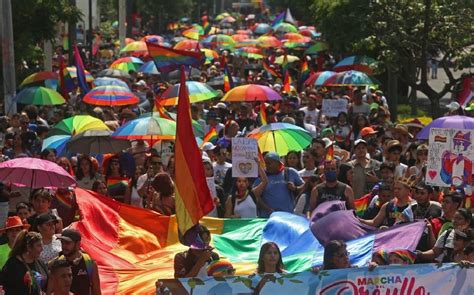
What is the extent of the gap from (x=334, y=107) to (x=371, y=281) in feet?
38.8

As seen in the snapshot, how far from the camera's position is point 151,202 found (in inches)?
527

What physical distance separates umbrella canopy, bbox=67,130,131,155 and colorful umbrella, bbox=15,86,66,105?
571 centimetres

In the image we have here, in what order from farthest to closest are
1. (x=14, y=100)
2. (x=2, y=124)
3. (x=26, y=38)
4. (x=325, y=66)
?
1. (x=325, y=66)
2. (x=26, y=38)
3. (x=14, y=100)
4. (x=2, y=124)

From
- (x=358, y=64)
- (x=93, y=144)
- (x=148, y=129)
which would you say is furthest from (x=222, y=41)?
(x=93, y=144)

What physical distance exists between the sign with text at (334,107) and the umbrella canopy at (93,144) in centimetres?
550

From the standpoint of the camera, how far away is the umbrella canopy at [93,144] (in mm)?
15484

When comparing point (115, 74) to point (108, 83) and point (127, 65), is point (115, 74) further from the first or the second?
point (108, 83)

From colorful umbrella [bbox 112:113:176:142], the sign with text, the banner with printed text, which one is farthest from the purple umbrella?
the sign with text

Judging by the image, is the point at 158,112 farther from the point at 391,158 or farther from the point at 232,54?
the point at 232,54

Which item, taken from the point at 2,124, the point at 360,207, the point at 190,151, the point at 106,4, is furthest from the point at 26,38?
the point at 106,4

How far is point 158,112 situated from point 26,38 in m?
9.76

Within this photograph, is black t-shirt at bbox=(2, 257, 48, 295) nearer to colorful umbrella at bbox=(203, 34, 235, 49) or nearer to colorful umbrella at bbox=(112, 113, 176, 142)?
colorful umbrella at bbox=(112, 113, 176, 142)

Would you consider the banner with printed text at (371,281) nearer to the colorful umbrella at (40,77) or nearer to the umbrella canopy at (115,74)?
the colorful umbrella at (40,77)

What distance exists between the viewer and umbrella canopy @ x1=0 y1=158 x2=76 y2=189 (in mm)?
12078
